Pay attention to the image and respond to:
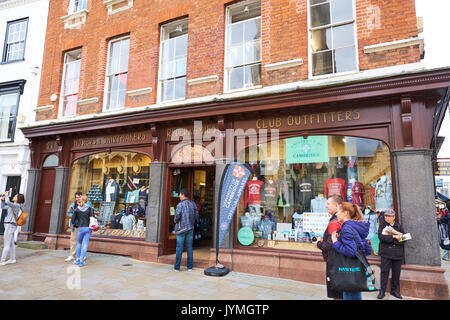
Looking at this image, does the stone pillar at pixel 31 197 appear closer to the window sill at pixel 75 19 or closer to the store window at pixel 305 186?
the window sill at pixel 75 19

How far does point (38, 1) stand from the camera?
1176 centimetres

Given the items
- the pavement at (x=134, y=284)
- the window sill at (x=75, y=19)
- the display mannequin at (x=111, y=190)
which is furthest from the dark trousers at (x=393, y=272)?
the window sill at (x=75, y=19)

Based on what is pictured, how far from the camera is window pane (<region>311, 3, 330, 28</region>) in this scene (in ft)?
22.2

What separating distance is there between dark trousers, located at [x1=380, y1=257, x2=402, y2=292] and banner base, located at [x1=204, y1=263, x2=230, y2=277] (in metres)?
3.07

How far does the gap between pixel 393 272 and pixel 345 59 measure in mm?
4560

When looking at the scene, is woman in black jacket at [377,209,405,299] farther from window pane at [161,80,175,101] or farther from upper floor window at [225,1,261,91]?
window pane at [161,80,175,101]

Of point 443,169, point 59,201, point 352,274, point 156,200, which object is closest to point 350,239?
point 352,274

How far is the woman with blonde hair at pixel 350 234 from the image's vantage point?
125 inches

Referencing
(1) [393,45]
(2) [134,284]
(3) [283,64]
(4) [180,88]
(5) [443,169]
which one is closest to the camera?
(2) [134,284]

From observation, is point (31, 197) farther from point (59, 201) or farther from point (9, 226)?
point (9, 226)

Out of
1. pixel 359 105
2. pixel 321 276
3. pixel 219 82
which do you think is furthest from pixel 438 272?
pixel 219 82

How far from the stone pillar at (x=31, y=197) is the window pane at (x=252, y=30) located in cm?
884

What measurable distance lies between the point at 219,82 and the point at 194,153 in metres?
2.03

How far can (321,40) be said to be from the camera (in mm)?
6746
